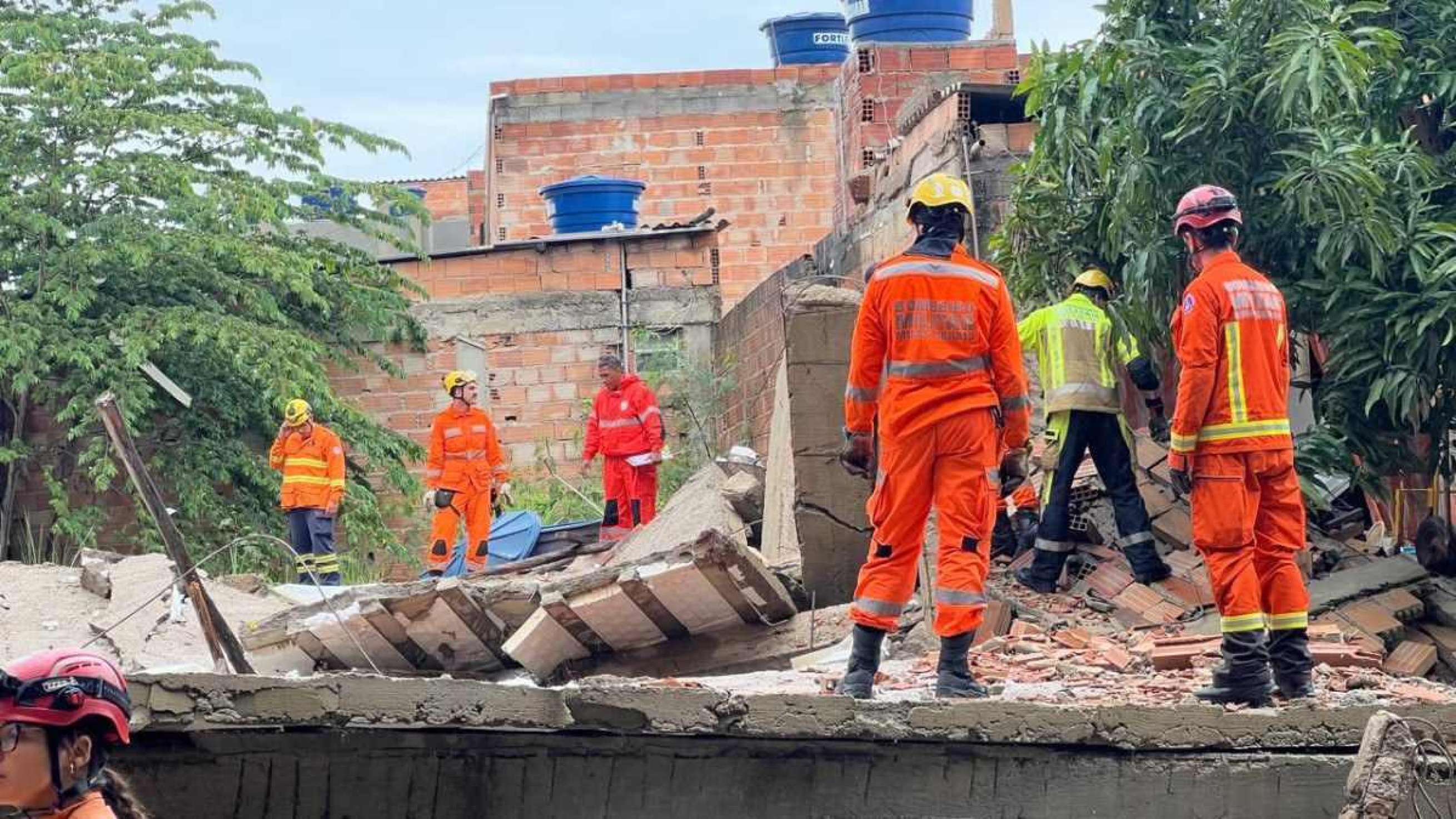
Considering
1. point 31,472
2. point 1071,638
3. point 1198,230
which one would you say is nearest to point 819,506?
point 1071,638

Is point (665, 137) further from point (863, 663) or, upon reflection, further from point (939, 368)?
point (863, 663)

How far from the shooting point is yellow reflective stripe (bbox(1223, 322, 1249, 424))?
741 cm

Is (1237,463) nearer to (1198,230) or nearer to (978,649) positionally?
(1198,230)

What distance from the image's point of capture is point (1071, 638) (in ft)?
30.5

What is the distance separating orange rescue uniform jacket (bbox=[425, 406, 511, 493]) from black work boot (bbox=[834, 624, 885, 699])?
975cm

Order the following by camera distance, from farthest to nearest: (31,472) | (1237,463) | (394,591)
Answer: (31,472), (394,591), (1237,463)

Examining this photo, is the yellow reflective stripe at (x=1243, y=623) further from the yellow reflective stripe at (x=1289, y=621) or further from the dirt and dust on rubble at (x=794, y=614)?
the dirt and dust on rubble at (x=794, y=614)

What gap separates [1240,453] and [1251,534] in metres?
0.28

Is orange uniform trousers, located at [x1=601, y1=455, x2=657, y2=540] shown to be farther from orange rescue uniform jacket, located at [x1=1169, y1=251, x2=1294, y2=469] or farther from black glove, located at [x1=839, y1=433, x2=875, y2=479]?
orange rescue uniform jacket, located at [x1=1169, y1=251, x2=1294, y2=469]

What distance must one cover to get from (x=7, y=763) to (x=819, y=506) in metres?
6.62

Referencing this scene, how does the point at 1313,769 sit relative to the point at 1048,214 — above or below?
below

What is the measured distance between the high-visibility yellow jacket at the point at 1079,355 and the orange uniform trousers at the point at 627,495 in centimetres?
609

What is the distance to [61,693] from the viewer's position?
13.5 ft

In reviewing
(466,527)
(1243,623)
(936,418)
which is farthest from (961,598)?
(466,527)
